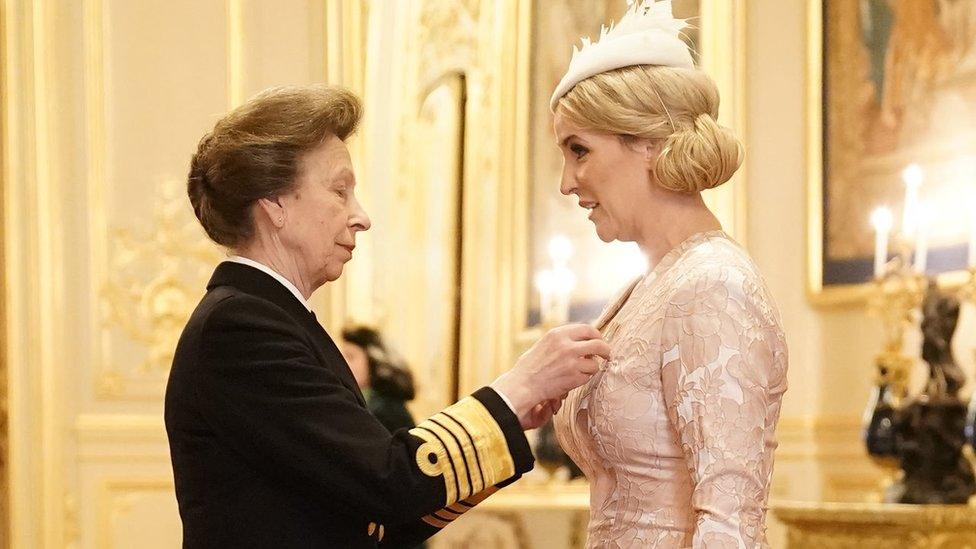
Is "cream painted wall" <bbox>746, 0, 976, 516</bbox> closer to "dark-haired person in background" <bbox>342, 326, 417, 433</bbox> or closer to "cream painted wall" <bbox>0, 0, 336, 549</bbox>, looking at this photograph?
"dark-haired person in background" <bbox>342, 326, 417, 433</bbox>

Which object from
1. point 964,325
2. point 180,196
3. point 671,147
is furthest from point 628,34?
point 180,196

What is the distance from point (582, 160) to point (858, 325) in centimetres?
332

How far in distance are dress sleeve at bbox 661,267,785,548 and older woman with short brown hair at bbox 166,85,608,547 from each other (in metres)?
0.16

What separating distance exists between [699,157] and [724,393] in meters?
0.41

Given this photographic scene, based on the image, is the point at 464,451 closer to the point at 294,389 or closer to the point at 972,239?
the point at 294,389

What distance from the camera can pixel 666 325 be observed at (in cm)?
211

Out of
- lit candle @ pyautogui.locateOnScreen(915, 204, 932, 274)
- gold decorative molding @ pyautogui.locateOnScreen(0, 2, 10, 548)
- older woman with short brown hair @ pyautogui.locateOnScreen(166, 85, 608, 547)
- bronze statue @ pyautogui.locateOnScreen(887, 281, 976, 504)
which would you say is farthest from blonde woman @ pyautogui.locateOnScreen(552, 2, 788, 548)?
gold decorative molding @ pyautogui.locateOnScreen(0, 2, 10, 548)

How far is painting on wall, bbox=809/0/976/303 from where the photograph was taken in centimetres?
474

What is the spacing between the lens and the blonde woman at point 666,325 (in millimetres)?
1978

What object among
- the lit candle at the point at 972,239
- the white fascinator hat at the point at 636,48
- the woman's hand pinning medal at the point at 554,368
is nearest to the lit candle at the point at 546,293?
the lit candle at the point at 972,239

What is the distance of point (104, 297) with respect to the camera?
626 cm

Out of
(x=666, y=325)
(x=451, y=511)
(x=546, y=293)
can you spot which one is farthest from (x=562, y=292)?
(x=666, y=325)

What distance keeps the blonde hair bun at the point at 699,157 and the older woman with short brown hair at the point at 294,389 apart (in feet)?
0.96

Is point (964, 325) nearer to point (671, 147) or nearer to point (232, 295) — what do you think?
point (671, 147)
